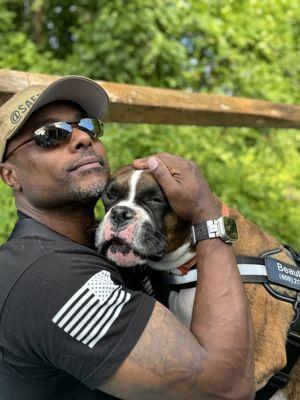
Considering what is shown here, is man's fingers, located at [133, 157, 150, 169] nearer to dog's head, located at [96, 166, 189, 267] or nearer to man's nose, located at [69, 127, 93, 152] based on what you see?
dog's head, located at [96, 166, 189, 267]

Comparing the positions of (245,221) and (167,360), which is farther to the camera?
(245,221)

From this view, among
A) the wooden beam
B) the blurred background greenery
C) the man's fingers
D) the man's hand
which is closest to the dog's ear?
the man's hand

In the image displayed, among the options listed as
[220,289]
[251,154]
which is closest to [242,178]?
[251,154]

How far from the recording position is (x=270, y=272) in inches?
111

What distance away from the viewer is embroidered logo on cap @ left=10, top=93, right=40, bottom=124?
264 centimetres

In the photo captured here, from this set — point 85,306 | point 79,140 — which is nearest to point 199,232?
point 85,306

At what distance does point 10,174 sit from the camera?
111 inches

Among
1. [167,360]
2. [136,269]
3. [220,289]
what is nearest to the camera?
[167,360]

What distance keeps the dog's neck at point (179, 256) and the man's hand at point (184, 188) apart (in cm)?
31

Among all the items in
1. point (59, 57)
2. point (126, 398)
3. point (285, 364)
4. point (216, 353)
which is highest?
point (216, 353)

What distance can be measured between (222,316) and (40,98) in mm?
1271

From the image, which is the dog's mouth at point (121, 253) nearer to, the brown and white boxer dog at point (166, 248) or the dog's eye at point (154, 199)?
the brown and white boxer dog at point (166, 248)

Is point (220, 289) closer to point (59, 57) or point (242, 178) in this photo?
point (242, 178)

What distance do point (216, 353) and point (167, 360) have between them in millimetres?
193
